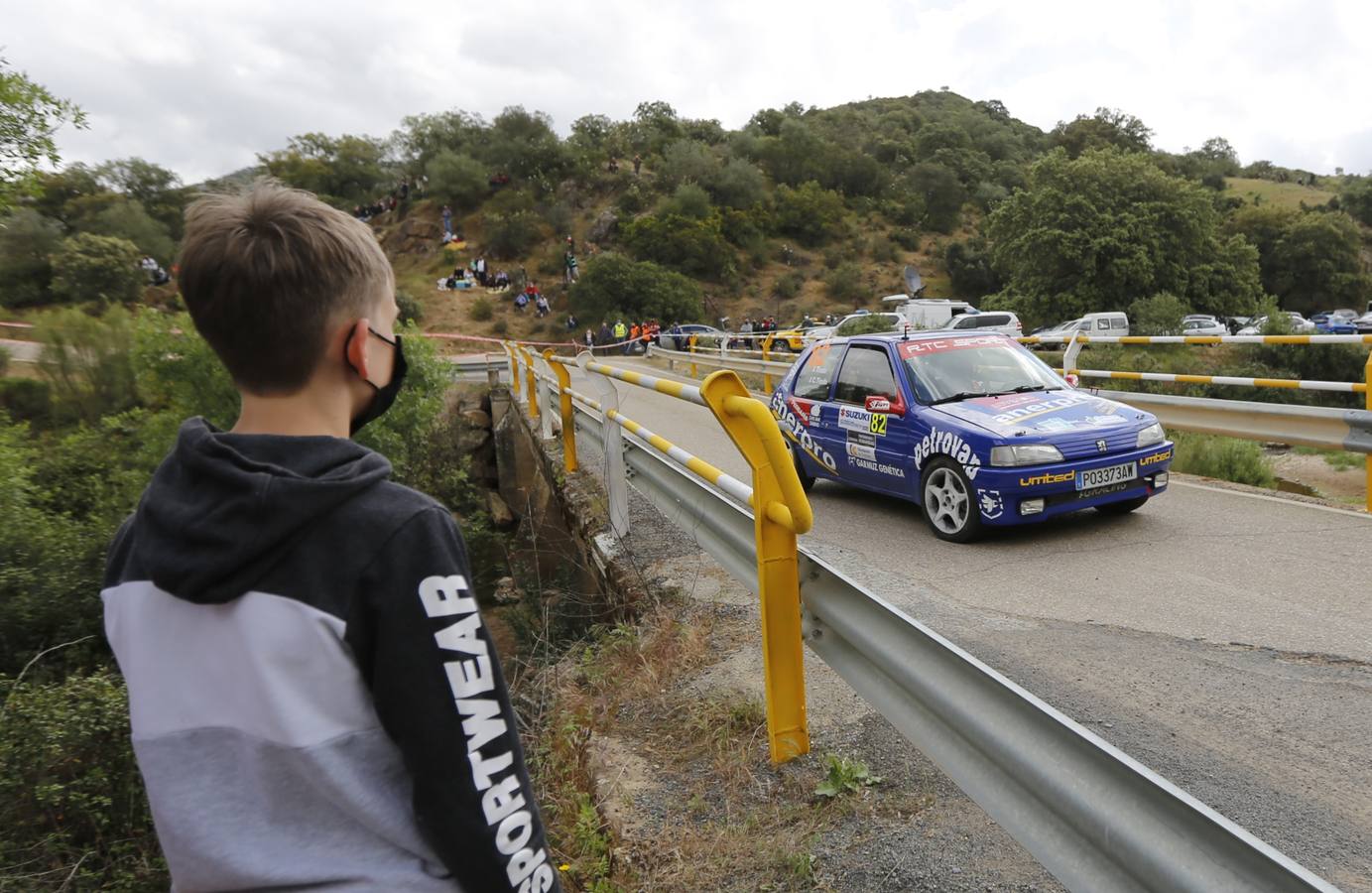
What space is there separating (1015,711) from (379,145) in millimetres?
96974

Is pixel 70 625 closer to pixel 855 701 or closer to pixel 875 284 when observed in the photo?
pixel 855 701

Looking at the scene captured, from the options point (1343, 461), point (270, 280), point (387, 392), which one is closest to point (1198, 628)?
point (387, 392)

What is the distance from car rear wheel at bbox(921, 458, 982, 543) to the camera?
6676 millimetres

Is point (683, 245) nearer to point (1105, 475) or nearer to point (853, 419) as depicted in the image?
point (853, 419)

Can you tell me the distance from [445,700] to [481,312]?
60.5 metres

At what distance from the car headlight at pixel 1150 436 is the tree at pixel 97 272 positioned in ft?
172

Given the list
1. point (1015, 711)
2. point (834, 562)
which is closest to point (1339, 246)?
point (834, 562)

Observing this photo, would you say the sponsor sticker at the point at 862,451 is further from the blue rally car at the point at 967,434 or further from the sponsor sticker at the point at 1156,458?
the sponsor sticker at the point at 1156,458

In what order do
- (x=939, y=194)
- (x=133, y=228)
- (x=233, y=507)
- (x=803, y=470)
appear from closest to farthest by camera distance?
(x=233, y=507) → (x=803, y=470) → (x=133, y=228) → (x=939, y=194)

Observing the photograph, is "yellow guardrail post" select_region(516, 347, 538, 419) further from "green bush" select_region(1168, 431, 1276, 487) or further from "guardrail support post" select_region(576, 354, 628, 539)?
"green bush" select_region(1168, 431, 1276, 487)

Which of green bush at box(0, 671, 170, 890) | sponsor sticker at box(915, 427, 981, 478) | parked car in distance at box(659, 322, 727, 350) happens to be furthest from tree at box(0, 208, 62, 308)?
sponsor sticker at box(915, 427, 981, 478)

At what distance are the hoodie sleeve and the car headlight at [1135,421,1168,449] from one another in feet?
21.5

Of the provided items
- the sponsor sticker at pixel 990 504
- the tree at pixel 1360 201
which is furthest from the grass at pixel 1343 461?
the tree at pixel 1360 201

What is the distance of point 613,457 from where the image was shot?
6.35m
